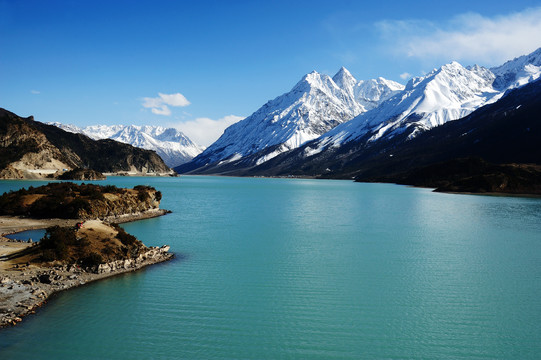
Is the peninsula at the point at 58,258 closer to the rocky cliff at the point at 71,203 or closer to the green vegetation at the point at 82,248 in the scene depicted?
the green vegetation at the point at 82,248

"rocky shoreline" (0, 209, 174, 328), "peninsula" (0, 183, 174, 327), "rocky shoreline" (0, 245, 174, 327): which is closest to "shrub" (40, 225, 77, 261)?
"peninsula" (0, 183, 174, 327)

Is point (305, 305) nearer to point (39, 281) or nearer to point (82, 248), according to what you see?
point (39, 281)


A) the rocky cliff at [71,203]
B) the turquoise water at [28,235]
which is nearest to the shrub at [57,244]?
the turquoise water at [28,235]

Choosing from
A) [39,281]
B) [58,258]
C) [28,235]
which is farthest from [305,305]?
[28,235]

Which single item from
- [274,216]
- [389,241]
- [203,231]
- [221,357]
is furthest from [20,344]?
[274,216]

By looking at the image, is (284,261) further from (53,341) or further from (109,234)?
(53,341)

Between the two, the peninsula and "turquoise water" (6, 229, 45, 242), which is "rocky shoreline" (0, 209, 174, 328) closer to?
the peninsula
